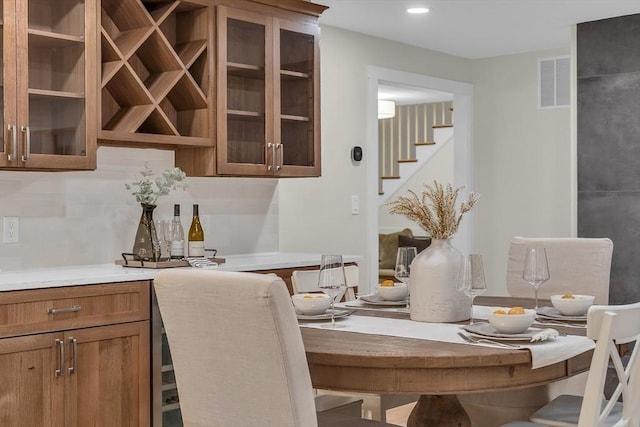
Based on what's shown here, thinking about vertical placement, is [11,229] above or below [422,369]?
above

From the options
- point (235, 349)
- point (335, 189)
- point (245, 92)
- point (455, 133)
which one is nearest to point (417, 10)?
point (335, 189)

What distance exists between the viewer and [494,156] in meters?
6.57

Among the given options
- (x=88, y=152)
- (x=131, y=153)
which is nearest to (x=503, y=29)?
(x=131, y=153)

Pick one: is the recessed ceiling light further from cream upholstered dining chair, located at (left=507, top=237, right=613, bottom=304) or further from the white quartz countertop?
cream upholstered dining chair, located at (left=507, top=237, right=613, bottom=304)

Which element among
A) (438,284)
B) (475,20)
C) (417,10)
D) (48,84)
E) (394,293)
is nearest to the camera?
(438,284)

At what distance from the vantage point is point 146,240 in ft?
12.6

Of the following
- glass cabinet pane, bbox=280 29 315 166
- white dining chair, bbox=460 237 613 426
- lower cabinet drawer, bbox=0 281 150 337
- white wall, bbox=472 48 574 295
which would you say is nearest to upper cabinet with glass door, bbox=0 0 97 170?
lower cabinet drawer, bbox=0 281 150 337

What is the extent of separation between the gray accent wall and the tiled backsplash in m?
2.20

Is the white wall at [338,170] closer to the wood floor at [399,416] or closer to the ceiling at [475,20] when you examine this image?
the ceiling at [475,20]

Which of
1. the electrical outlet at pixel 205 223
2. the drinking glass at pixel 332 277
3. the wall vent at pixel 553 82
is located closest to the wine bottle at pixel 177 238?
the electrical outlet at pixel 205 223

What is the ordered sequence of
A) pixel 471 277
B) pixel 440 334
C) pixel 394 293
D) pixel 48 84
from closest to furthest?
pixel 440 334 → pixel 471 277 → pixel 394 293 → pixel 48 84

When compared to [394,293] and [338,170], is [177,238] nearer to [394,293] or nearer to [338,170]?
[394,293]

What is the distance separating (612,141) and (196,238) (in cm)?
282

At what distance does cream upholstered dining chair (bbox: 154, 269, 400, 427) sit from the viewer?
190 cm
